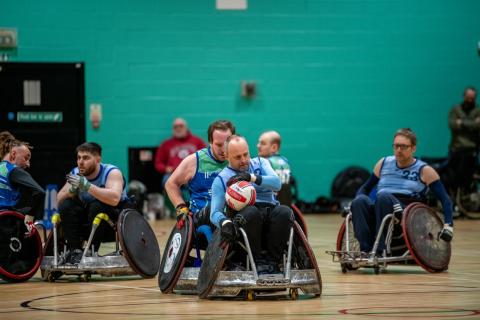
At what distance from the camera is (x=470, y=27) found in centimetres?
1781

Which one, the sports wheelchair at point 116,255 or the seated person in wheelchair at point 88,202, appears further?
the seated person in wheelchair at point 88,202

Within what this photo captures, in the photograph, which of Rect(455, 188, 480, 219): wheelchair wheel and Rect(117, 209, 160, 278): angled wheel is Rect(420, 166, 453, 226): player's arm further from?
Rect(455, 188, 480, 219): wheelchair wheel

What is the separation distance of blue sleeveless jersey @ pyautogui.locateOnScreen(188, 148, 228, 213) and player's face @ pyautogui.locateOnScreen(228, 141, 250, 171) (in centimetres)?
89

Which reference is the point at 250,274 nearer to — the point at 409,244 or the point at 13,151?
the point at 409,244

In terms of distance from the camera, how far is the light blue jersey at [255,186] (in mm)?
6594

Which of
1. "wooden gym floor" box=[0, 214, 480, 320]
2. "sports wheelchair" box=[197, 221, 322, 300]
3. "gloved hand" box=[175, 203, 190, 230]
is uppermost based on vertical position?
"gloved hand" box=[175, 203, 190, 230]

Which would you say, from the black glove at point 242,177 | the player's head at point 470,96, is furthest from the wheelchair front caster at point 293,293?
the player's head at point 470,96

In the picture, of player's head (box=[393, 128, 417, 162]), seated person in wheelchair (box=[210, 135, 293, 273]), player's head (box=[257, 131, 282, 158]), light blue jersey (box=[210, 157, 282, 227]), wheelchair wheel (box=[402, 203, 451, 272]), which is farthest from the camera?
player's head (box=[257, 131, 282, 158])

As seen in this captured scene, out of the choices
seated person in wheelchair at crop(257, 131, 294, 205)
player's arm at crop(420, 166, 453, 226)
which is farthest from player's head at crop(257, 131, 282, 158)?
player's arm at crop(420, 166, 453, 226)

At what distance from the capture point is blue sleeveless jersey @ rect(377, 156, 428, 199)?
865cm

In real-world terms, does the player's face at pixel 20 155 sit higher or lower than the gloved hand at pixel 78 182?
higher

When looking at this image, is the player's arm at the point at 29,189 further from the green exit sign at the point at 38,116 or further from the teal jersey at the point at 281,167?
the green exit sign at the point at 38,116

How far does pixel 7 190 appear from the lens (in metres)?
8.23

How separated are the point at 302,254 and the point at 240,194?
59cm
